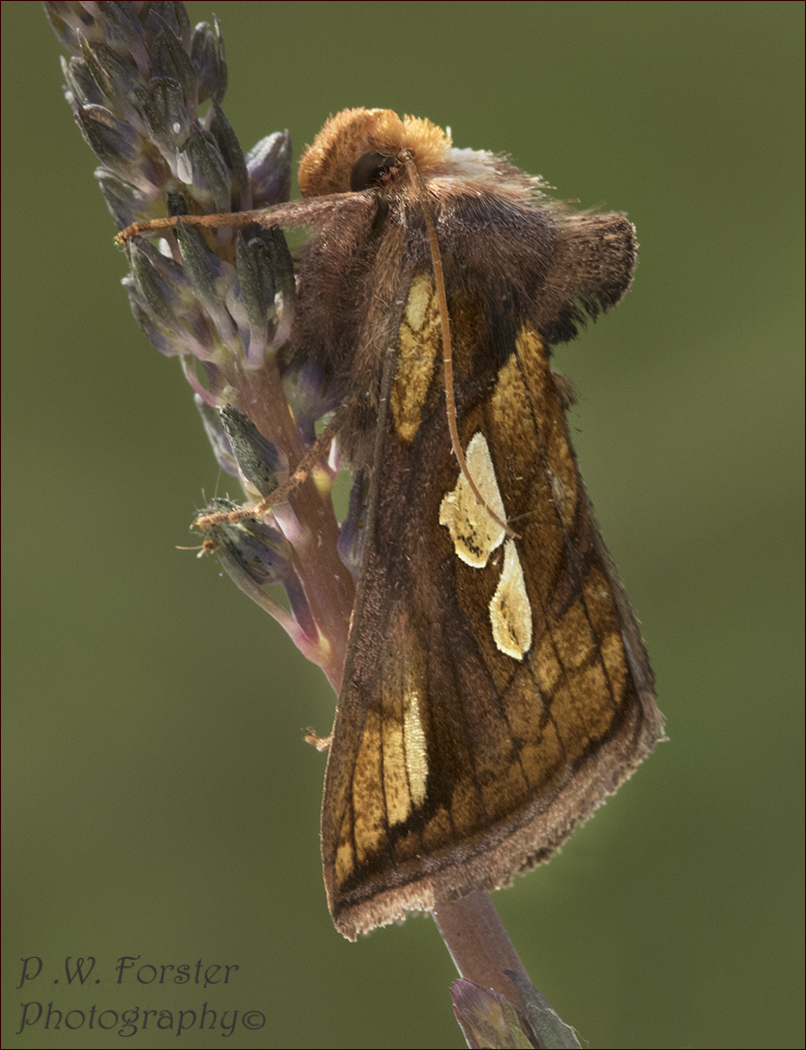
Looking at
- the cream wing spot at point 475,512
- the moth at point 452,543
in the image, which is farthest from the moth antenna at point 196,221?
the cream wing spot at point 475,512

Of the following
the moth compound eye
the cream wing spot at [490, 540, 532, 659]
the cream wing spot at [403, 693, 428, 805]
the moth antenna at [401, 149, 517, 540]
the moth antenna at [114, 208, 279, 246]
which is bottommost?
the cream wing spot at [403, 693, 428, 805]

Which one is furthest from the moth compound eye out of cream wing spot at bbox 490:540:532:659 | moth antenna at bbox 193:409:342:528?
cream wing spot at bbox 490:540:532:659

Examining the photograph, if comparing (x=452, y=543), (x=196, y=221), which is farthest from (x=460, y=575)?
(x=196, y=221)

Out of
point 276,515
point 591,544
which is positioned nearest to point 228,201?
point 276,515

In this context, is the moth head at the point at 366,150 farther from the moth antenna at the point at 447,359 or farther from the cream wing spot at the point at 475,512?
the cream wing spot at the point at 475,512

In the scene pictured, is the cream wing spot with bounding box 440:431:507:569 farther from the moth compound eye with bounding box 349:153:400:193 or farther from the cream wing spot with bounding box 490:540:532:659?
the moth compound eye with bounding box 349:153:400:193

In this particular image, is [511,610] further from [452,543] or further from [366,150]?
[366,150]

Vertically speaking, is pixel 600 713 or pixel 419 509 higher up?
pixel 419 509

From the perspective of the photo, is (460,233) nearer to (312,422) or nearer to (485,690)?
(312,422)
